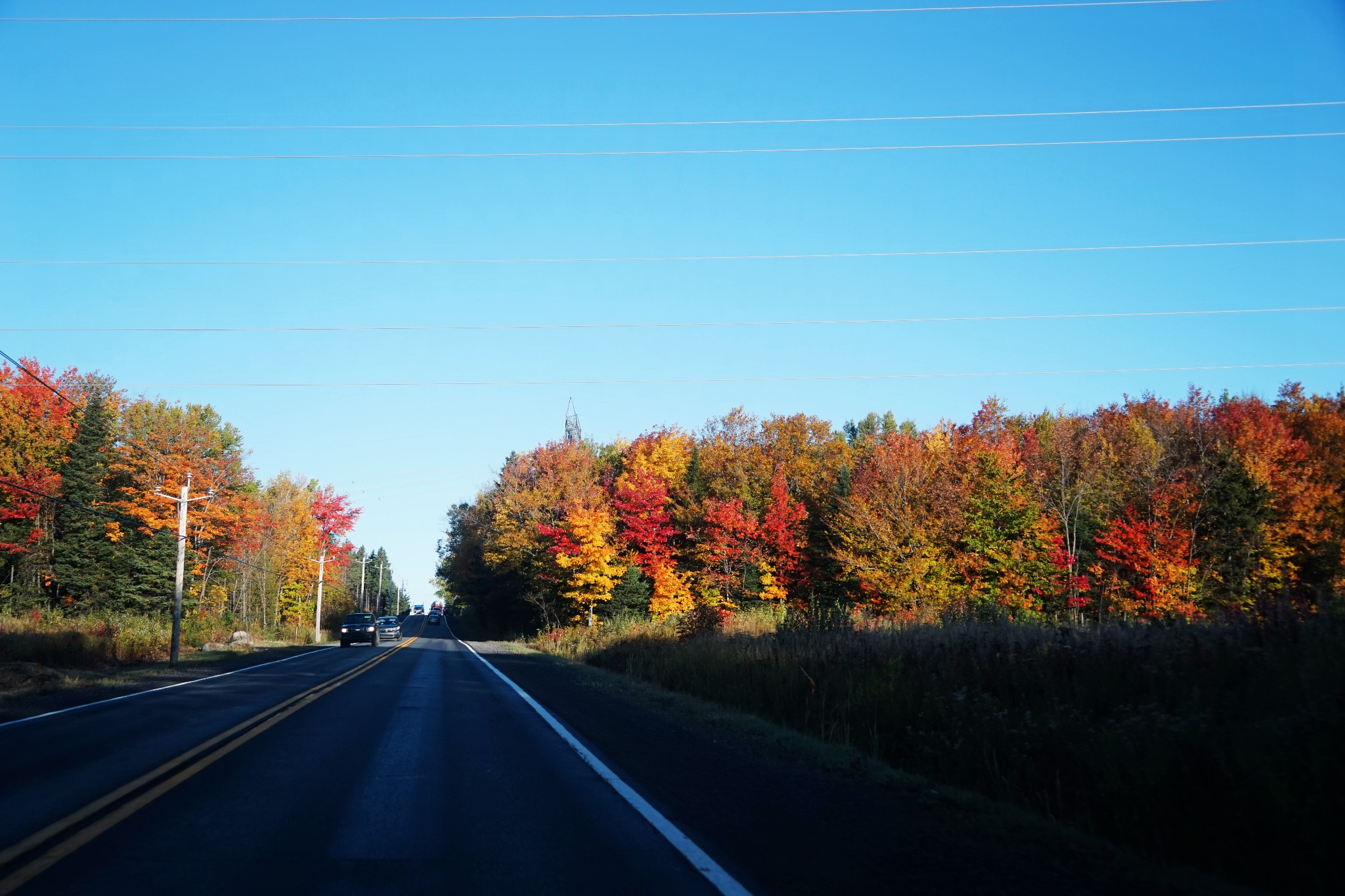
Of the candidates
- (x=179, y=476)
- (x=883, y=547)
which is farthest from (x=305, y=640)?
(x=883, y=547)

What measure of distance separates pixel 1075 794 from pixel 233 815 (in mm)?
7186

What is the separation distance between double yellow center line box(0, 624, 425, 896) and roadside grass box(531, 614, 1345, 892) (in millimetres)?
7365

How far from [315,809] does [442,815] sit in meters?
1.09

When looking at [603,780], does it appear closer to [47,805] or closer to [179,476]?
[47,805]

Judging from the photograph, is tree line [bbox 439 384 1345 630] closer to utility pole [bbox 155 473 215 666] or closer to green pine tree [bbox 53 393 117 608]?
utility pole [bbox 155 473 215 666]

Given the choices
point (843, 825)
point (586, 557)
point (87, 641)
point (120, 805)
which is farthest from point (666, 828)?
point (586, 557)

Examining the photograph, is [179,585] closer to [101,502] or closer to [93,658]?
[93,658]

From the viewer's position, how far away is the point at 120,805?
23.6ft

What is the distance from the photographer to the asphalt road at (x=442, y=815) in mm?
5523

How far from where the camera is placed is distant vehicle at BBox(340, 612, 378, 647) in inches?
2015

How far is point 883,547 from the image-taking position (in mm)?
46906

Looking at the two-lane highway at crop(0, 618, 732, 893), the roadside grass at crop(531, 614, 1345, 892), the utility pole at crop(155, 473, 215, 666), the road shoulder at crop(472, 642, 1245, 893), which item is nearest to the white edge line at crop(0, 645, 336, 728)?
the two-lane highway at crop(0, 618, 732, 893)

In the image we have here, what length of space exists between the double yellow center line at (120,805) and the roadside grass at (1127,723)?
7365 millimetres

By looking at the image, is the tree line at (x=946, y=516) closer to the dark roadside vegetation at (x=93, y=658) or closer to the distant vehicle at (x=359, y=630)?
the distant vehicle at (x=359, y=630)
